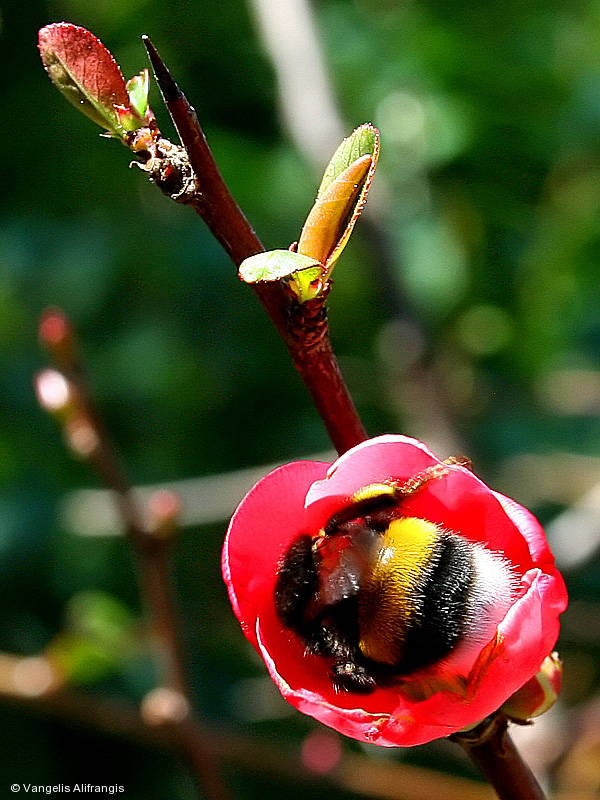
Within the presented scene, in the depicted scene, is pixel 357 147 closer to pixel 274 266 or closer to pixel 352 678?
pixel 274 266

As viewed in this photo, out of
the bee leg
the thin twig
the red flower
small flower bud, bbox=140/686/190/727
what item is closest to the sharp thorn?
the red flower

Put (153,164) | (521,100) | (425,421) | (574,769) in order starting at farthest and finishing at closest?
(521,100), (425,421), (574,769), (153,164)

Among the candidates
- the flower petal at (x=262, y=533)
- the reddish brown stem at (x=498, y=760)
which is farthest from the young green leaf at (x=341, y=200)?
the reddish brown stem at (x=498, y=760)

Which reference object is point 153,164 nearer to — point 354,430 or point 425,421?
point 354,430

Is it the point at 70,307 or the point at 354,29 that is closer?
the point at 70,307

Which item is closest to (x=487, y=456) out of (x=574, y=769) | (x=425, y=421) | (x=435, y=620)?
(x=425, y=421)

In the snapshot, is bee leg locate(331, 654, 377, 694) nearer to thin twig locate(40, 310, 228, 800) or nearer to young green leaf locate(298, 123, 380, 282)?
young green leaf locate(298, 123, 380, 282)

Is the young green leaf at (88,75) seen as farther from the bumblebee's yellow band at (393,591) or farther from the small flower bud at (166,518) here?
the small flower bud at (166,518)
